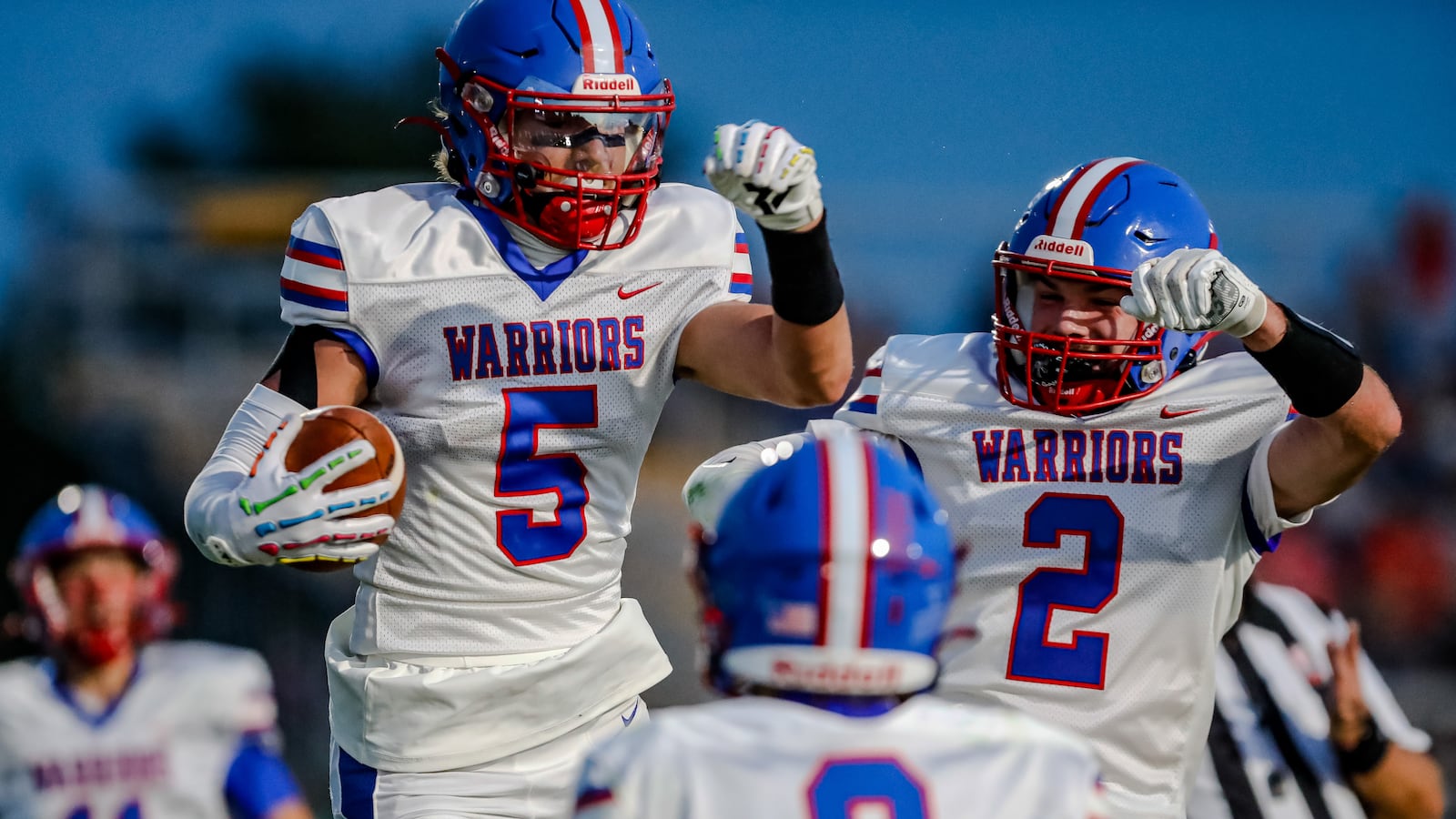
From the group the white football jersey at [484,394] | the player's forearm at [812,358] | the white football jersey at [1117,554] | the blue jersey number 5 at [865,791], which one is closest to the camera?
the blue jersey number 5 at [865,791]

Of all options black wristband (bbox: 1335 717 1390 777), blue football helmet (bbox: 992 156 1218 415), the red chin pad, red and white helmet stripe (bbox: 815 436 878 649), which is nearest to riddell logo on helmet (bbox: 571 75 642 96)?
the red chin pad

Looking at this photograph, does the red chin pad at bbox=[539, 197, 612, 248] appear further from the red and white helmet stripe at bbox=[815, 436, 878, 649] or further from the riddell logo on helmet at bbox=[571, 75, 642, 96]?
the red and white helmet stripe at bbox=[815, 436, 878, 649]

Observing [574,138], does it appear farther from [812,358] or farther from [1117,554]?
[1117,554]

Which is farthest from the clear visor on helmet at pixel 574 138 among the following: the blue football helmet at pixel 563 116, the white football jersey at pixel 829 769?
the white football jersey at pixel 829 769

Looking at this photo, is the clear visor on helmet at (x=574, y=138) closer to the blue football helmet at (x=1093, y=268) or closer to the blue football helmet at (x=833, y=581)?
the blue football helmet at (x=1093, y=268)

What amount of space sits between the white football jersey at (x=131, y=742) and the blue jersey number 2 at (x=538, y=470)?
7.46ft

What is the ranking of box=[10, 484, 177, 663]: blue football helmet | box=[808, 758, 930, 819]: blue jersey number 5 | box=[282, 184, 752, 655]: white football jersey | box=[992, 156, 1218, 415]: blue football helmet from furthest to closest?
box=[10, 484, 177, 663]: blue football helmet
box=[992, 156, 1218, 415]: blue football helmet
box=[282, 184, 752, 655]: white football jersey
box=[808, 758, 930, 819]: blue jersey number 5

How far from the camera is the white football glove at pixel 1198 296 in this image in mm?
2951

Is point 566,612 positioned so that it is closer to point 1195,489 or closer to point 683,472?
point 1195,489

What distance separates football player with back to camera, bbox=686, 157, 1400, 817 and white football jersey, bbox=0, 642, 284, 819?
A: 2570mm

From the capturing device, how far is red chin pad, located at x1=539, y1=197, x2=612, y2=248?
318cm

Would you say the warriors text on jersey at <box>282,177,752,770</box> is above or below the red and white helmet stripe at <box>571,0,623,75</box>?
below

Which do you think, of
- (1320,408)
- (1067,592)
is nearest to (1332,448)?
(1320,408)

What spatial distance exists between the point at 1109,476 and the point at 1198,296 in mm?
539
